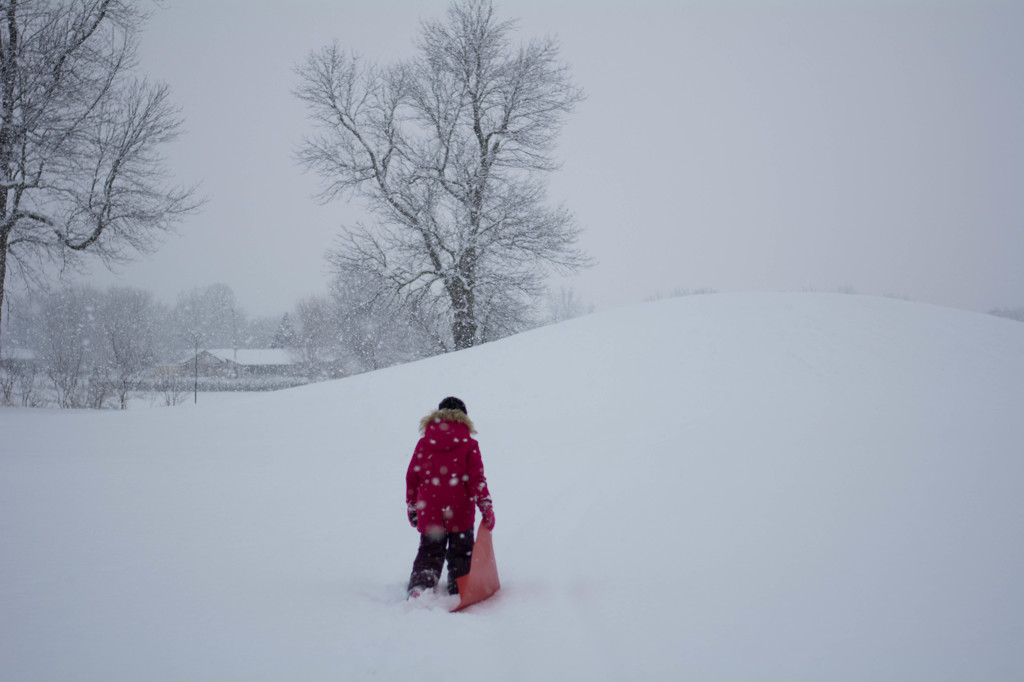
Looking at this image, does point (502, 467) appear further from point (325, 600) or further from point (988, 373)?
point (988, 373)

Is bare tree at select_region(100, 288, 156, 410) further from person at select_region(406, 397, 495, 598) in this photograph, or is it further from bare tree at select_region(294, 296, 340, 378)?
person at select_region(406, 397, 495, 598)

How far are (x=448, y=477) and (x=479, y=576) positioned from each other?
739 mm

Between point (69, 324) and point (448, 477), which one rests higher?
point (69, 324)

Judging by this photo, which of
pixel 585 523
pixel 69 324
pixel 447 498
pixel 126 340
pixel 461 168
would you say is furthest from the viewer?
pixel 69 324

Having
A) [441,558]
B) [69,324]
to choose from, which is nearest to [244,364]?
[69,324]

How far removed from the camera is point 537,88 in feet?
61.1

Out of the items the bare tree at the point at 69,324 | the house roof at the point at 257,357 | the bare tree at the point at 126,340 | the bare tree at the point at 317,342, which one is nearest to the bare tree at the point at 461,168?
the bare tree at the point at 126,340

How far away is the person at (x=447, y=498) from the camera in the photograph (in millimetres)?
3937

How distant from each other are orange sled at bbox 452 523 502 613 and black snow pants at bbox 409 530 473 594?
85 mm

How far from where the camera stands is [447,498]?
13.0 ft

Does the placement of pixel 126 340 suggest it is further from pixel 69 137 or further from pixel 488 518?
pixel 488 518

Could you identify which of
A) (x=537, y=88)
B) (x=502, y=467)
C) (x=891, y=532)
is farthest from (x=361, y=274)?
(x=891, y=532)

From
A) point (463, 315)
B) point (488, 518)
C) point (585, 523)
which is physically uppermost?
point (463, 315)

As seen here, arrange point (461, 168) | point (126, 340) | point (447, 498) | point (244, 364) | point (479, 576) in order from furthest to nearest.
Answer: point (244, 364)
point (126, 340)
point (461, 168)
point (447, 498)
point (479, 576)
